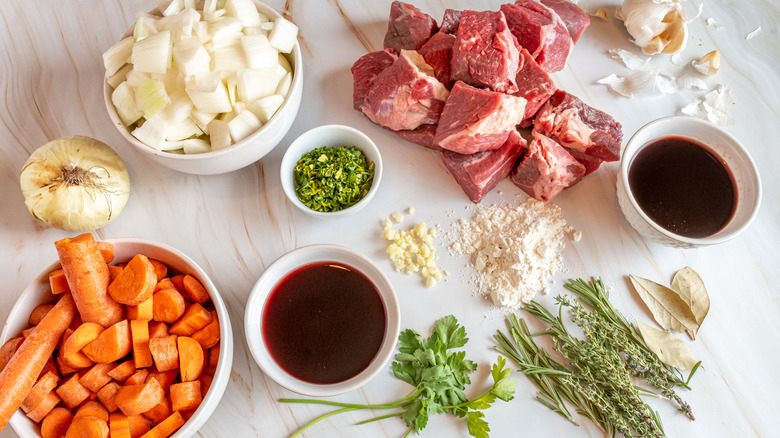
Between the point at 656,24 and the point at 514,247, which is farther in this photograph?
the point at 656,24

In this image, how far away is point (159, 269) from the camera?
1779mm

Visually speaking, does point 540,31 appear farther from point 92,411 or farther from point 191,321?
point 92,411

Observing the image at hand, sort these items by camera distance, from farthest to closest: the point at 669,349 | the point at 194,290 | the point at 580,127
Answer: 1. the point at 580,127
2. the point at 669,349
3. the point at 194,290

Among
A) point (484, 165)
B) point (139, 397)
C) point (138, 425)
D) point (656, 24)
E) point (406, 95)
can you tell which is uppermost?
point (656, 24)

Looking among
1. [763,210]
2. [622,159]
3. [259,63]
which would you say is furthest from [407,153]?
[763,210]

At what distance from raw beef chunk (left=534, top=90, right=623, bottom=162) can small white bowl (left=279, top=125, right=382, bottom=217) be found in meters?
0.68

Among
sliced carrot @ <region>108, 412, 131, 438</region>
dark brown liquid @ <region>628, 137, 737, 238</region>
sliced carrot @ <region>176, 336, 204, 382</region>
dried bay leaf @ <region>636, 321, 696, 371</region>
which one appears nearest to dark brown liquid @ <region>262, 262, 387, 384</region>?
sliced carrot @ <region>176, 336, 204, 382</region>

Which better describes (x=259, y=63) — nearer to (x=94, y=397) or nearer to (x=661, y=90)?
(x=94, y=397)

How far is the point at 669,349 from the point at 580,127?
90 centimetres

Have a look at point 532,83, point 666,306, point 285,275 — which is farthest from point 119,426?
point 666,306

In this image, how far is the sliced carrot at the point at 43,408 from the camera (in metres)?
1.61

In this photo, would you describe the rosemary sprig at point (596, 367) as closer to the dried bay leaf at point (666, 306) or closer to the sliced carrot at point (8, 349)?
the dried bay leaf at point (666, 306)

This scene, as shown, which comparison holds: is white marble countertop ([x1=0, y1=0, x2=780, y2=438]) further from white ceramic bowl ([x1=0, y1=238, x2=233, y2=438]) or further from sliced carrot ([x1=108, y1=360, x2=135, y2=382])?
sliced carrot ([x1=108, y1=360, x2=135, y2=382])

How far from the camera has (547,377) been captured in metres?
1.93
